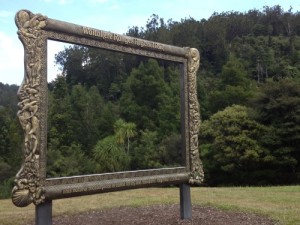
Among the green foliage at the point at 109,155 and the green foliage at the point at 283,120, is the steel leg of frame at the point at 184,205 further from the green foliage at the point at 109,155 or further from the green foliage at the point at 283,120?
the green foliage at the point at 283,120

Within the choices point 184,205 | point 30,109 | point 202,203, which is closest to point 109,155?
point 30,109

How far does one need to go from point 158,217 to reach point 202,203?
200 centimetres

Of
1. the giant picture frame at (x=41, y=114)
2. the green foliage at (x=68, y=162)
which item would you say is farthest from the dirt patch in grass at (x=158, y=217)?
the green foliage at (x=68, y=162)

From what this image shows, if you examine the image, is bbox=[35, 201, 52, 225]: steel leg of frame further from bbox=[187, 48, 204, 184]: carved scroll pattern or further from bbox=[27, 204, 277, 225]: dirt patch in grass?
bbox=[187, 48, 204, 184]: carved scroll pattern

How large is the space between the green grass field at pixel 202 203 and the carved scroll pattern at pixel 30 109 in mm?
2756

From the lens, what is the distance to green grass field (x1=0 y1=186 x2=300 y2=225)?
848 cm

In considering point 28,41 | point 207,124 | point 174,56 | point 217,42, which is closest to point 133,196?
point 174,56

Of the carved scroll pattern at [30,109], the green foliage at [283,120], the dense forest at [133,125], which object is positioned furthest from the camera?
the green foliage at [283,120]

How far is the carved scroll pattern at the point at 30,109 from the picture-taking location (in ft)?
18.6

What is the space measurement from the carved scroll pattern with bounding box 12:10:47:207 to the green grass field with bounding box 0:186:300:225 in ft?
9.04

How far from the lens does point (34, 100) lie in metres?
5.77

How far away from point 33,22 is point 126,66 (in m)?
2.25

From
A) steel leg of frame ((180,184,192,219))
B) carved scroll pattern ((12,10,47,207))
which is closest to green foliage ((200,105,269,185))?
steel leg of frame ((180,184,192,219))

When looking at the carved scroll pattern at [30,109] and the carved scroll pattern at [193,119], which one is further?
the carved scroll pattern at [193,119]
